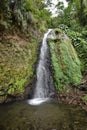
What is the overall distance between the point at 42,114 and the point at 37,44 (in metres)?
7.23

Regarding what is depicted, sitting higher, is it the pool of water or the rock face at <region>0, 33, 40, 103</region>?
the rock face at <region>0, 33, 40, 103</region>

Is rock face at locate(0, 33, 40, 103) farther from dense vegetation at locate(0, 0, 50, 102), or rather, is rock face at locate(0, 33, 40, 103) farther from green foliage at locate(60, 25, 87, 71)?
green foliage at locate(60, 25, 87, 71)

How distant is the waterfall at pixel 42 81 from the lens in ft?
36.7

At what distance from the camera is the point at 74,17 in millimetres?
24641

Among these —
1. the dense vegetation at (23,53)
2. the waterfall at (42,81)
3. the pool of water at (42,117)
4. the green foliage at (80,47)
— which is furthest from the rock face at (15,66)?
the green foliage at (80,47)

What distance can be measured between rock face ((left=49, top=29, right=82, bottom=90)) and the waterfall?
449mm

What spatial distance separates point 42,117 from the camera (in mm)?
8156

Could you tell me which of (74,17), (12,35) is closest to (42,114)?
(12,35)

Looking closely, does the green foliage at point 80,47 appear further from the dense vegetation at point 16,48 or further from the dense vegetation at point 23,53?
the dense vegetation at point 16,48

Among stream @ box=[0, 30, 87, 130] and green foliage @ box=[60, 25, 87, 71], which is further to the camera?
green foliage @ box=[60, 25, 87, 71]

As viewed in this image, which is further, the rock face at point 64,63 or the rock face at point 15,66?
the rock face at point 64,63

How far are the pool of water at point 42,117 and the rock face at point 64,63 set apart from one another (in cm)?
234

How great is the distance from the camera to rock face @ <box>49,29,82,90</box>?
1206 centimetres

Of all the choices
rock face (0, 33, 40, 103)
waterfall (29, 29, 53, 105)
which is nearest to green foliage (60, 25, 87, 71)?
waterfall (29, 29, 53, 105)
